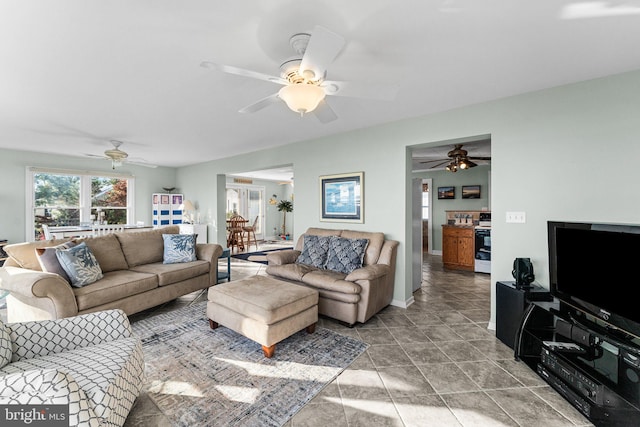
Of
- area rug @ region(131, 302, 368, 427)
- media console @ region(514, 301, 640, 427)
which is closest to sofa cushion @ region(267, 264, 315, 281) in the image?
area rug @ region(131, 302, 368, 427)

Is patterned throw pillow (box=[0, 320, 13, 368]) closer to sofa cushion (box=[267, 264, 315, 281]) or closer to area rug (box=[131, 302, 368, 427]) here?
area rug (box=[131, 302, 368, 427])

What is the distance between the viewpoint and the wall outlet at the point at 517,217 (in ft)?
8.93

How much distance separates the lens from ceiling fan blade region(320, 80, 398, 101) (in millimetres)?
1799

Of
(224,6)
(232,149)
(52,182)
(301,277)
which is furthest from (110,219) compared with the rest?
(224,6)

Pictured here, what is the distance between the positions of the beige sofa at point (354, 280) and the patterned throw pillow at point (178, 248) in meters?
1.22

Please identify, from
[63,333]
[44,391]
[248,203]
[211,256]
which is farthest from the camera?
[248,203]

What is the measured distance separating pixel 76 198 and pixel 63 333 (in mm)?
5765

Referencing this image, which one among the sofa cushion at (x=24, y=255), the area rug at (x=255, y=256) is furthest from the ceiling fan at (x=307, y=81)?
the area rug at (x=255, y=256)

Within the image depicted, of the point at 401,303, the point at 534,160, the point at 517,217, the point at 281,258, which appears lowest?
the point at 401,303

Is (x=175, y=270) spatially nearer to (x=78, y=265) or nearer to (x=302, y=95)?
(x=78, y=265)

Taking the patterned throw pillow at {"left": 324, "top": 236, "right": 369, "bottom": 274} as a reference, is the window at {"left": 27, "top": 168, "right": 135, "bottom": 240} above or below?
above

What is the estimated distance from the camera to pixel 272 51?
1.94 m

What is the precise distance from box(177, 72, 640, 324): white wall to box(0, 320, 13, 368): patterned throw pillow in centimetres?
338

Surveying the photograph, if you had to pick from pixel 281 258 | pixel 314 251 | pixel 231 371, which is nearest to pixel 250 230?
pixel 281 258
